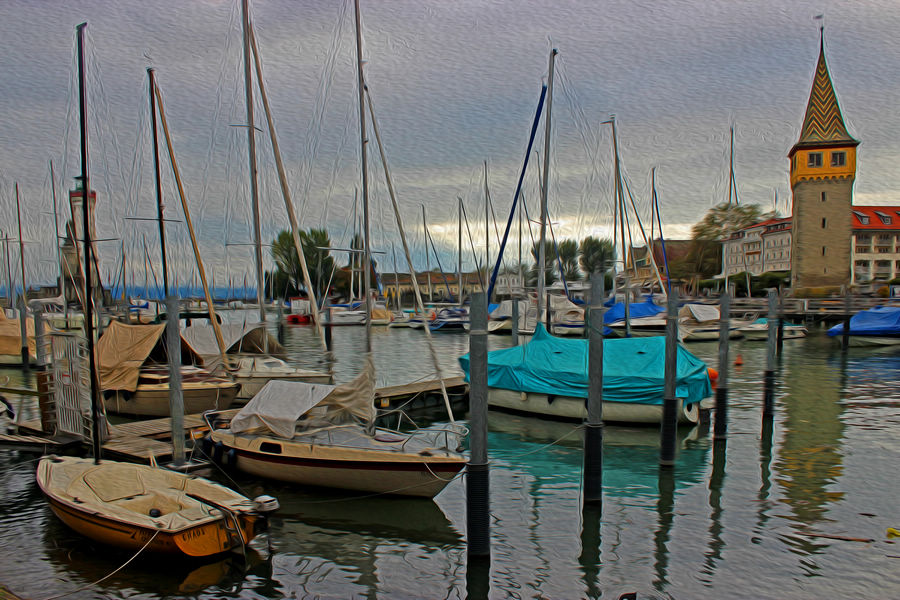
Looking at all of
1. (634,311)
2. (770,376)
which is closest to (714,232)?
(634,311)

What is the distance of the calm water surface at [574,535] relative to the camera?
10.0 metres

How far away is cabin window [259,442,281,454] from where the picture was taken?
1436 cm

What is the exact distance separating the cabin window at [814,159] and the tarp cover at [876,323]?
32484 mm

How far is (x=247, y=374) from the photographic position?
24.4m

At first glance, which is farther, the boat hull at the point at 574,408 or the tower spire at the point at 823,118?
the tower spire at the point at 823,118

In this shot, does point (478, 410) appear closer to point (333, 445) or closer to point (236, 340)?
point (333, 445)

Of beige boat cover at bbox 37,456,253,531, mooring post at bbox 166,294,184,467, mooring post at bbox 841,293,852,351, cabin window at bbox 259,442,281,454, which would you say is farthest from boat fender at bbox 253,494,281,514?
mooring post at bbox 841,293,852,351

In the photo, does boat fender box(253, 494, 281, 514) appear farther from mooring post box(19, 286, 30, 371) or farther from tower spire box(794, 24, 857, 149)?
tower spire box(794, 24, 857, 149)

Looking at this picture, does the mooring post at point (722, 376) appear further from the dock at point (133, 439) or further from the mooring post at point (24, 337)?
the mooring post at point (24, 337)

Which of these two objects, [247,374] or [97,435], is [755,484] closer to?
[97,435]

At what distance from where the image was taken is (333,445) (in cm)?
1400

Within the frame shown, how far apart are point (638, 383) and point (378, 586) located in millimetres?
12402

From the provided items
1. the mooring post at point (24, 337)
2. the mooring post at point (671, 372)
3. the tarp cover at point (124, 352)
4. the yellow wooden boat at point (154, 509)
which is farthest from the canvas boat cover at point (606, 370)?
the mooring post at point (24, 337)

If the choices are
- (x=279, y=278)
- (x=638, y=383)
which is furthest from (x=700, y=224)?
(x=638, y=383)
